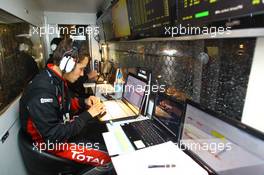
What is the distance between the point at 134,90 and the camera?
169 centimetres

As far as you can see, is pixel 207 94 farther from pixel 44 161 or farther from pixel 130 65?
pixel 130 65

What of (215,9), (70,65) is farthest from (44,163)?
(215,9)

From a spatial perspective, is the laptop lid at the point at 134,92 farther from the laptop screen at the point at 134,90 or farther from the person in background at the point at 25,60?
the person in background at the point at 25,60

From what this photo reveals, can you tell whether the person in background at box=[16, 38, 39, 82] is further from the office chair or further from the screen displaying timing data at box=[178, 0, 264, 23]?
the screen displaying timing data at box=[178, 0, 264, 23]

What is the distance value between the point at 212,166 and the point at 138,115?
78 centimetres

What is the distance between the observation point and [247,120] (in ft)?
2.65

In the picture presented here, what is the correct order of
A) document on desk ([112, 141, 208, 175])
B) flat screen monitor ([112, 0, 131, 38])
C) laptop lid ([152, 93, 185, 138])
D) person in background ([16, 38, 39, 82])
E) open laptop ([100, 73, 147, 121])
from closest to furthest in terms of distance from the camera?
1. document on desk ([112, 141, 208, 175])
2. laptop lid ([152, 93, 185, 138])
3. open laptop ([100, 73, 147, 121])
4. flat screen monitor ([112, 0, 131, 38])
5. person in background ([16, 38, 39, 82])

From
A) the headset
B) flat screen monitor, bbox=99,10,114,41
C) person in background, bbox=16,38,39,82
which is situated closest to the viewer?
the headset

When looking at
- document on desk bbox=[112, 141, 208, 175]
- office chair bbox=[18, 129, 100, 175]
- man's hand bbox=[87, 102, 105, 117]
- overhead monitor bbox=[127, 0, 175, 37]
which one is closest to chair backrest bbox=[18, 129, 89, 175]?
office chair bbox=[18, 129, 100, 175]

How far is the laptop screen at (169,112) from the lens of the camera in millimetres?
1105

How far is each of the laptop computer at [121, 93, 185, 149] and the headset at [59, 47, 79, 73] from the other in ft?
1.93

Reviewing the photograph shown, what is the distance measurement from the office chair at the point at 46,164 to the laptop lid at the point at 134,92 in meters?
0.60

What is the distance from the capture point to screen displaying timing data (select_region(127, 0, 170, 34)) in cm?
110

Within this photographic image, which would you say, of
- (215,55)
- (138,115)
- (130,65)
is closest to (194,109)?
(215,55)
